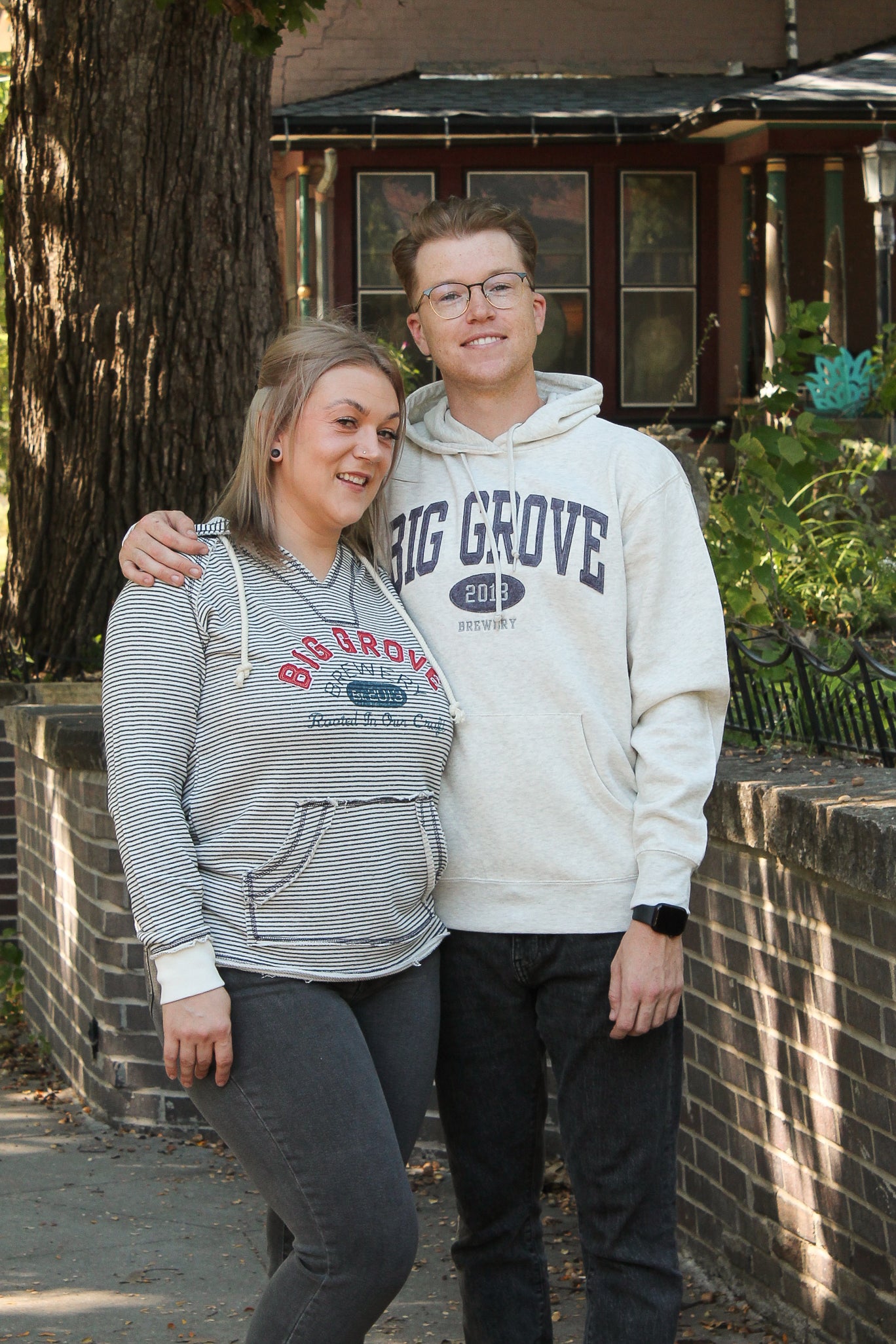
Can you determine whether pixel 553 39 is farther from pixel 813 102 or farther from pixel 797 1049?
pixel 797 1049

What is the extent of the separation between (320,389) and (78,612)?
3462 mm

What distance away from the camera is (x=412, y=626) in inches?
104

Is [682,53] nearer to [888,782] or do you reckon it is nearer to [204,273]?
[204,273]

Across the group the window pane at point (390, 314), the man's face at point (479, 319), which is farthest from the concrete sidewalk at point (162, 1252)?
the window pane at point (390, 314)

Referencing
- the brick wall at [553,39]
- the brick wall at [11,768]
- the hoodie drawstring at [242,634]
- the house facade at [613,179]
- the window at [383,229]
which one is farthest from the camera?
the brick wall at [553,39]

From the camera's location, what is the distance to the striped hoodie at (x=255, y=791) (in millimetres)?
2334

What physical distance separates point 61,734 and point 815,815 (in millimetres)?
2511

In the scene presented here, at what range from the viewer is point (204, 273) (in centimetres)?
548

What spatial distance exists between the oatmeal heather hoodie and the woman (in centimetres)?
9

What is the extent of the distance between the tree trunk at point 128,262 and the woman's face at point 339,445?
10.0 feet

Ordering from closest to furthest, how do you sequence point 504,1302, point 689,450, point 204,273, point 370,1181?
point 370,1181 → point 504,1302 → point 204,273 → point 689,450

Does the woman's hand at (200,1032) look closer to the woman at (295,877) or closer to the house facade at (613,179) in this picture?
the woman at (295,877)

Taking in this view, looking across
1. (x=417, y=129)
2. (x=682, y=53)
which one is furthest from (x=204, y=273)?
(x=682, y=53)

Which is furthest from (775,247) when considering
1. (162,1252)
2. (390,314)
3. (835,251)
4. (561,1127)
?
(561,1127)
